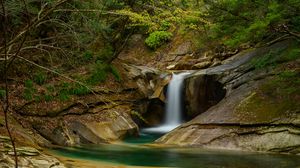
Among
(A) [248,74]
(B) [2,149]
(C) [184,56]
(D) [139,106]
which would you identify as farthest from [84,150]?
(C) [184,56]

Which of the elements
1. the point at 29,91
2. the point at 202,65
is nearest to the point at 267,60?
the point at 202,65

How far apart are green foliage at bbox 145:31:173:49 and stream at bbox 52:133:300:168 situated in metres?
14.8

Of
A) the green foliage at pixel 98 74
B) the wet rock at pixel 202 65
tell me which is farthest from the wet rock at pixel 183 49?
the green foliage at pixel 98 74

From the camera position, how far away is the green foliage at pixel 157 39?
28562 mm

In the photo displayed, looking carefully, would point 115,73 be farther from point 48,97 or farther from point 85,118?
point 48,97

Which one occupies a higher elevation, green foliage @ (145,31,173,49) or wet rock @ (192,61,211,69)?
green foliage @ (145,31,173,49)

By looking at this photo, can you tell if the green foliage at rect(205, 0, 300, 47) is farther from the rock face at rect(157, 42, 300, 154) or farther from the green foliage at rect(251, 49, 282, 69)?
the green foliage at rect(251, 49, 282, 69)

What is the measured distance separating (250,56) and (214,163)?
9278 mm

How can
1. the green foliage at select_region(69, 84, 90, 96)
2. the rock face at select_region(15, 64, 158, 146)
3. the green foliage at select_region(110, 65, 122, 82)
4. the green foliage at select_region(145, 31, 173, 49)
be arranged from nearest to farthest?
the rock face at select_region(15, 64, 158, 146)
the green foliage at select_region(69, 84, 90, 96)
the green foliage at select_region(110, 65, 122, 82)
the green foliage at select_region(145, 31, 173, 49)

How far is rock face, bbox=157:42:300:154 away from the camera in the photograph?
13547 mm

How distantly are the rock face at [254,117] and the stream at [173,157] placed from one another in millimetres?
783

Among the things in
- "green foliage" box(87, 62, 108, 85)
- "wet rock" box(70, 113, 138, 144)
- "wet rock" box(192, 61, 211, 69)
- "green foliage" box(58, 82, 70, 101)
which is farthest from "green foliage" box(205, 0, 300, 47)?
"wet rock" box(192, 61, 211, 69)

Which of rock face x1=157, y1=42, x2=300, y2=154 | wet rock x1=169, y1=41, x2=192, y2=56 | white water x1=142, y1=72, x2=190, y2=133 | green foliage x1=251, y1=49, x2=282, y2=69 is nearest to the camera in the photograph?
rock face x1=157, y1=42, x2=300, y2=154

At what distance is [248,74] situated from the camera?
57.8ft
